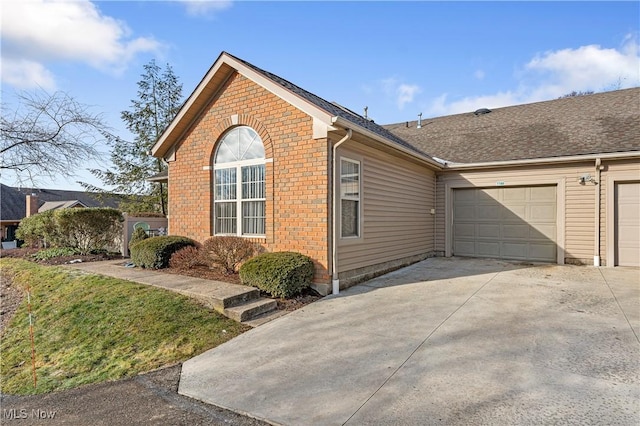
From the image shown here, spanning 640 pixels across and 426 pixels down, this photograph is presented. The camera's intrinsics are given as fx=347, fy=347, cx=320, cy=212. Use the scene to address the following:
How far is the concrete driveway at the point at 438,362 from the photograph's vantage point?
289 centimetres

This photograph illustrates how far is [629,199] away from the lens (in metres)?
9.27

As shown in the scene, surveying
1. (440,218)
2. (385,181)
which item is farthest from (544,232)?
(385,181)

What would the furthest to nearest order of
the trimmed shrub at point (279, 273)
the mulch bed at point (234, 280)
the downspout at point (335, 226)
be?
the downspout at point (335, 226) < the trimmed shrub at point (279, 273) < the mulch bed at point (234, 280)

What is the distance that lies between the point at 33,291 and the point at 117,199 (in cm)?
1223

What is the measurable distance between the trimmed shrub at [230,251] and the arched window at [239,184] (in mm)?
470

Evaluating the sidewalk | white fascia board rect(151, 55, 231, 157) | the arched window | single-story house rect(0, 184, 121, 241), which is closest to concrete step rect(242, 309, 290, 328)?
the sidewalk

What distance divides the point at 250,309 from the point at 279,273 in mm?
903

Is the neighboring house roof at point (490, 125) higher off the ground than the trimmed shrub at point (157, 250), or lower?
higher

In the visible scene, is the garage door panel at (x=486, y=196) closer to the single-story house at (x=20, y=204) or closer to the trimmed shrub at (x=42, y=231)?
the trimmed shrub at (x=42, y=231)

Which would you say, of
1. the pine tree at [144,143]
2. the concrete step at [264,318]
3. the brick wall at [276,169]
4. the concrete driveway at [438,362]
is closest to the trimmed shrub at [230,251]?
the brick wall at [276,169]

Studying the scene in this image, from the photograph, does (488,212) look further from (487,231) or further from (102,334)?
(102,334)

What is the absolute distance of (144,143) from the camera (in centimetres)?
1770

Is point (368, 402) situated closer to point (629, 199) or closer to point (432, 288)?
point (432, 288)

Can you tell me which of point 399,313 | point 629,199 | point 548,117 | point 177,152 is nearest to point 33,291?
point 177,152
